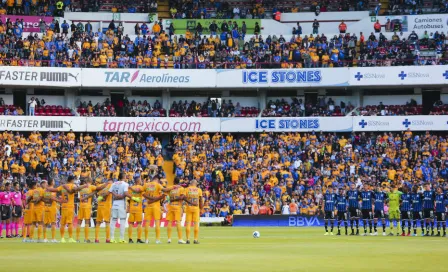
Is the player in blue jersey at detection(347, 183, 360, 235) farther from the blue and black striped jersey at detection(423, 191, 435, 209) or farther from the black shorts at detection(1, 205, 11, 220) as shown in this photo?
the black shorts at detection(1, 205, 11, 220)

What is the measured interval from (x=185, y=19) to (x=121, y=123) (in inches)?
486

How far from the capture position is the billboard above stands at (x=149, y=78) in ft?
224

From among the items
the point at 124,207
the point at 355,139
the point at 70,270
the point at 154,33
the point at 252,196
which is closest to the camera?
the point at 70,270

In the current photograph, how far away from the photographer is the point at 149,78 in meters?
69.1

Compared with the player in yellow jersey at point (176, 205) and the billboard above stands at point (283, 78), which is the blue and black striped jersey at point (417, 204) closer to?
the player in yellow jersey at point (176, 205)

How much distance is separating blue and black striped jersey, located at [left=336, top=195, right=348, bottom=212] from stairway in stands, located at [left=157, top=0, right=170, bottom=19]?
39295mm

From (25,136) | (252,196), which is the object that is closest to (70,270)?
(252,196)

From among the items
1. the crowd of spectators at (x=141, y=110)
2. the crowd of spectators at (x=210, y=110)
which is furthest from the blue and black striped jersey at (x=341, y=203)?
Result: the crowd of spectators at (x=141, y=110)

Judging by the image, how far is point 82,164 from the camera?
58.8 m

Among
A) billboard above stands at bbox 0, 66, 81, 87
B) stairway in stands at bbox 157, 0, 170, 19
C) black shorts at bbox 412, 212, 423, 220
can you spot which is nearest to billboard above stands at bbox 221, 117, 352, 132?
billboard above stands at bbox 0, 66, 81, 87

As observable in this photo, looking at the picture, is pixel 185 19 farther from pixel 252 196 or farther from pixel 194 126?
pixel 252 196

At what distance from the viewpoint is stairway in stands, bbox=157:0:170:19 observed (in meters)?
76.2

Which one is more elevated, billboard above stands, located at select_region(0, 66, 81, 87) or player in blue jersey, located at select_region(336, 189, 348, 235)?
billboard above stands, located at select_region(0, 66, 81, 87)

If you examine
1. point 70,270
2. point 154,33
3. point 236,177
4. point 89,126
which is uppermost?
point 154,33
